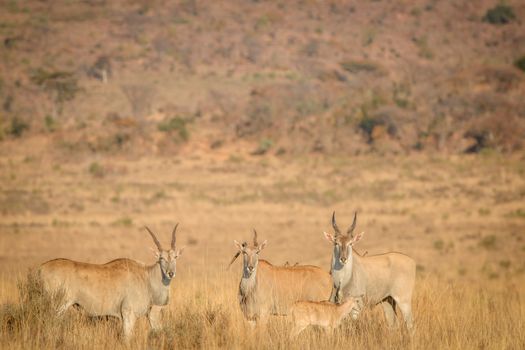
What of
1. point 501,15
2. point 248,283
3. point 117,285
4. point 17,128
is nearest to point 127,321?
point 117,285

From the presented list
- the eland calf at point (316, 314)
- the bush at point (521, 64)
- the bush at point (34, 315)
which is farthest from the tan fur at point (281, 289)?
the bush at point (521, 64)

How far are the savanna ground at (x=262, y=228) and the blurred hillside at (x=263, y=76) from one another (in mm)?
3243

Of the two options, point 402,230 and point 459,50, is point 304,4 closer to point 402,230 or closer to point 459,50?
point 459,50

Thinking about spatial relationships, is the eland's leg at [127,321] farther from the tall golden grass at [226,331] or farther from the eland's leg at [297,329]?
the eland's leg at [297,329]

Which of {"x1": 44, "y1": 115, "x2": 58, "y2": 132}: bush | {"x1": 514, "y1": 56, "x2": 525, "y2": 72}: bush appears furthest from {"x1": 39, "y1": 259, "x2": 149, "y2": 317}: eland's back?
{"x1": 514, "y1": 56, "x2": 525, "y2": 72}: bush

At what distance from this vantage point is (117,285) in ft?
31.5

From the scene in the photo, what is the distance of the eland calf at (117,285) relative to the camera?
9344 mm

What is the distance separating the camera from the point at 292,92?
194ft

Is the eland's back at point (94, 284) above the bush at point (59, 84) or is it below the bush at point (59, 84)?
below

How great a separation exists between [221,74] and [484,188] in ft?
128

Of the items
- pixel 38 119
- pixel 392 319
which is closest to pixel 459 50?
pixel 38 119

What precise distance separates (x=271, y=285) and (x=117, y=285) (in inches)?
73.5

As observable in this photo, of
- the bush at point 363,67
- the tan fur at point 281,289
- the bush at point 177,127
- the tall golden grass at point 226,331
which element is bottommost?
the tall golden grass at point 226,331

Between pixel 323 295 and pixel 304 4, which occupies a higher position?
Result: pixel 304 4
